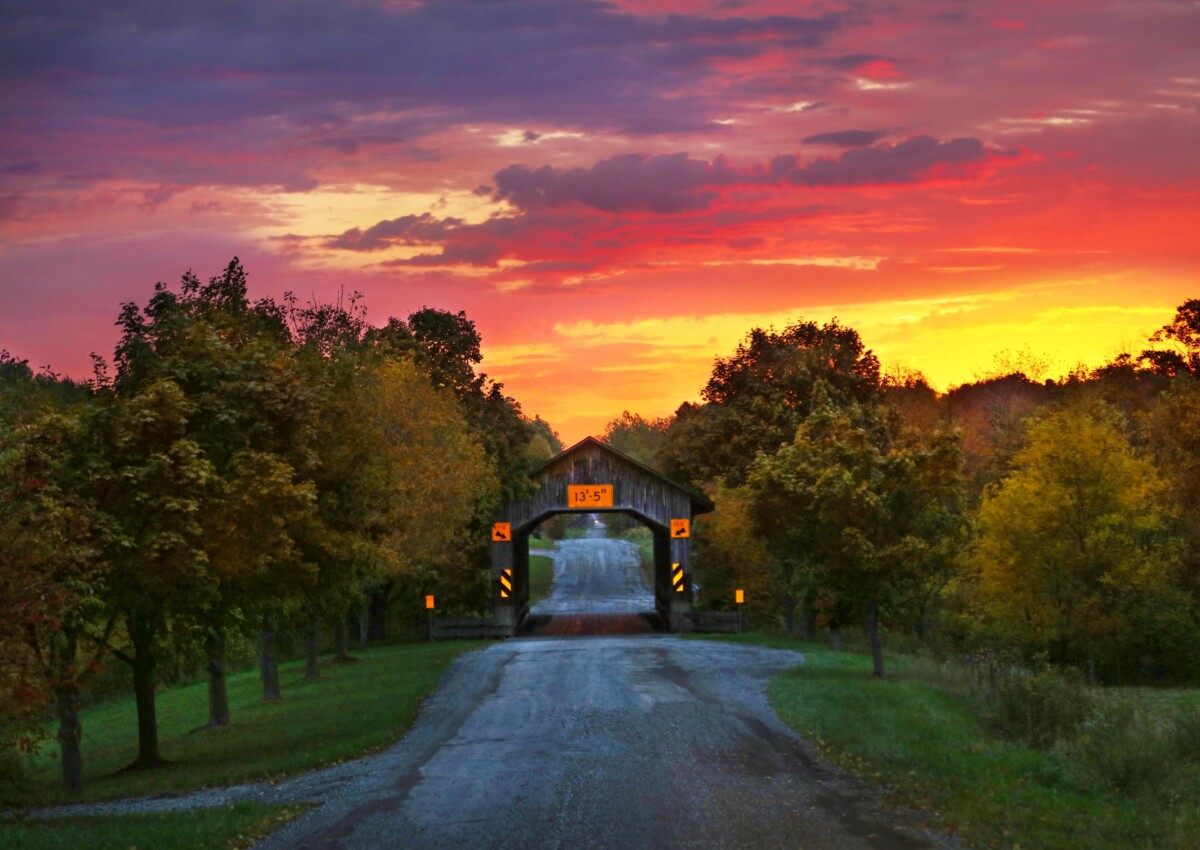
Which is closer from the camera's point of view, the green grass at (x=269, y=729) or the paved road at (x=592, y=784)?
the paved road at (x=592, y=784)

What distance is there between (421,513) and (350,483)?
66.8ft

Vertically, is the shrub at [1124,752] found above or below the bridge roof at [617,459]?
below

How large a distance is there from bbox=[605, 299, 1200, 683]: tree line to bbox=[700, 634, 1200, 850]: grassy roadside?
429cm

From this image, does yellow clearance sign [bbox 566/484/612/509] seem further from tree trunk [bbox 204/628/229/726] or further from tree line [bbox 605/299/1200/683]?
tree trunk [bbox 204/628/229/726]

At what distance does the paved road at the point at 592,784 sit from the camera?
15.3m

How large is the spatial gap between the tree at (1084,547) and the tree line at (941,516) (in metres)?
0.07

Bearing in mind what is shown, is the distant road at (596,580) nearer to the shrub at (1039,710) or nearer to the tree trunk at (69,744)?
the tree trunk at (69,744)

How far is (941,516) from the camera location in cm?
3247

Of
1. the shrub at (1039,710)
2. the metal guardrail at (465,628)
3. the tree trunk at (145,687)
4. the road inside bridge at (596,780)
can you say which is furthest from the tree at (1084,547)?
the tree trunk at (145,687)

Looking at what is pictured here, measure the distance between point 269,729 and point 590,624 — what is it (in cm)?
3230

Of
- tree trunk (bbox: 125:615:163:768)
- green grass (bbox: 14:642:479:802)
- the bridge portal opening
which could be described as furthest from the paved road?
the bridge portal opening

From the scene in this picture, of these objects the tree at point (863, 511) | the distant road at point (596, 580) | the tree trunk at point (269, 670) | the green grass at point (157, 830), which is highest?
the tree at point (863, 511)

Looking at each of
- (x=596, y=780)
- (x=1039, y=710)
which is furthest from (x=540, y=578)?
(x=596, y=780)

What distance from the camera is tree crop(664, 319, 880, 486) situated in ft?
186
